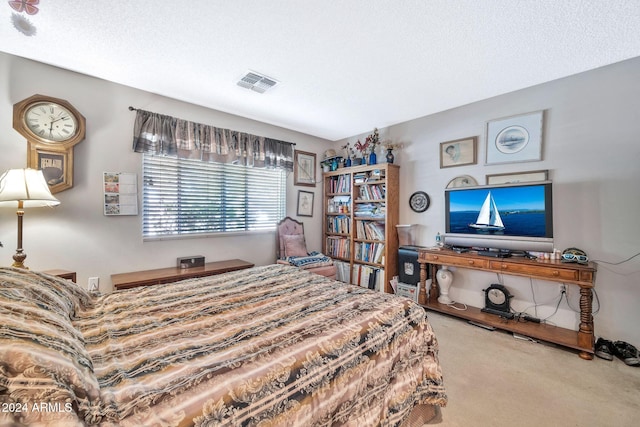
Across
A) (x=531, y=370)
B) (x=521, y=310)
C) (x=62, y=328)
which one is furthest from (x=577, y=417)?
(x=62, y=328)

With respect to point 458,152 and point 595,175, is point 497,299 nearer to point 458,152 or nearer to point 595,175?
point 595,175

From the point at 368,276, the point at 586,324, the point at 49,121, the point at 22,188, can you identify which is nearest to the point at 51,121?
the point at 49,121

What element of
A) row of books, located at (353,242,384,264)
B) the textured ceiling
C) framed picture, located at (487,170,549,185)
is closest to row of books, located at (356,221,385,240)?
row of books, located at (353,242,384,264)

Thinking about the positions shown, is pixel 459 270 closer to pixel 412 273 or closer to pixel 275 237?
pixel 412 273

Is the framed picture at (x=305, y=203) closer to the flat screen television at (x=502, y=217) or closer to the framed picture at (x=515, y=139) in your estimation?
the flat screen television at (x=502, y=217)

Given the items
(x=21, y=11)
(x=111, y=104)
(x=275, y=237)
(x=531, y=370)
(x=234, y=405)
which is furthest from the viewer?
(x=275, y=237)

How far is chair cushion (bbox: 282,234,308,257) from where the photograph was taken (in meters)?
3.69

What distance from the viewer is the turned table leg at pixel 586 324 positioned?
210 centimetres

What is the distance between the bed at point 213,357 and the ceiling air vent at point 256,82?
1.99 m

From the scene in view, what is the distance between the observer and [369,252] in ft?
12.6

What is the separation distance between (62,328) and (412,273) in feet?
10.6

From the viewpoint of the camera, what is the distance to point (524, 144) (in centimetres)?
271

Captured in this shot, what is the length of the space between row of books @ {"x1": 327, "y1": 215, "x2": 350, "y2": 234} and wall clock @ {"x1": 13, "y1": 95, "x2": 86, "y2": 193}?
3.29 meters

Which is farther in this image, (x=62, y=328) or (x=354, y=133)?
(x=354, y=133)
